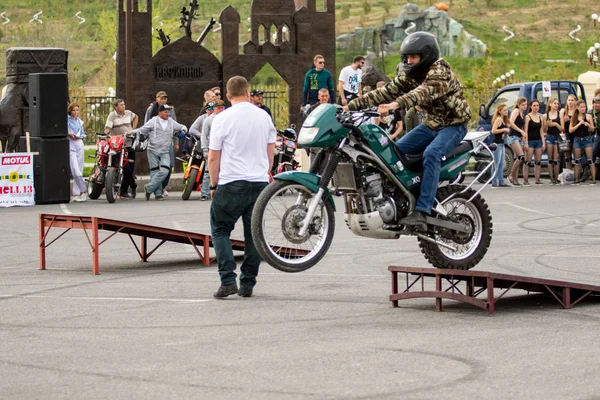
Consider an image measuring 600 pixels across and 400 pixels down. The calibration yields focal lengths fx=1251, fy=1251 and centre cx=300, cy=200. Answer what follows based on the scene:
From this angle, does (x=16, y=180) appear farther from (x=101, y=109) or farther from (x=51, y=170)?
(x=101, y=109)

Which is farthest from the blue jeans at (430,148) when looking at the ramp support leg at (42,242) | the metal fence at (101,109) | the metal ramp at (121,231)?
the metal fence at (101,109)

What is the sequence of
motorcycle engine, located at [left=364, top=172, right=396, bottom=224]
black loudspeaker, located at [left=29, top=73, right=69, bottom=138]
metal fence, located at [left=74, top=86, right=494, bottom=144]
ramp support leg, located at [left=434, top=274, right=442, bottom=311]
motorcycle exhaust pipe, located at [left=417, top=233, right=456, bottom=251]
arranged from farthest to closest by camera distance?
metal fence, located at [left=74, top=86, right=494, bottom=144]
black loudspeaker, located at [left=29, top=73, right=69, bottom=138]
motorcycle exhaust pipe, located at [left=417, top=233, right=456, bottom=251]
motorcycle engine, located at [left=364, top=172, right=396, bottom=224]
ramp support leg, located at [left=434, top=274, right=442, bottom=311]

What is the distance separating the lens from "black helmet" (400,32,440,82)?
426 inches

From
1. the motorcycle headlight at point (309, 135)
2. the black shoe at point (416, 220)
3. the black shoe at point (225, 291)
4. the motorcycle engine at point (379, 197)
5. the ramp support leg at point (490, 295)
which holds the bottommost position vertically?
the black shoe at point (225, 291)

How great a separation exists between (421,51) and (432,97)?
41cm

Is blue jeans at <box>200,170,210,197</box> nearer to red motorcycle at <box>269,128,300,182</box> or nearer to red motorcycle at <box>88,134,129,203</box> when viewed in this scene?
red motorcycle at <box>269,128,300,182</box>

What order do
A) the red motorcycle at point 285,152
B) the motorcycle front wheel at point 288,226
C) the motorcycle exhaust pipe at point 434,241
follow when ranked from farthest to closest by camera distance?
1. the red motorcycle at point 285,152
2. the motorcycle exhaust pipe at point 434,241
3. the motorcycle front wheel at point 288,226

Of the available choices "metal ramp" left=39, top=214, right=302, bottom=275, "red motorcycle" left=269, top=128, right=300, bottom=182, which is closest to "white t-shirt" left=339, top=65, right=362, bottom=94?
"red motorcycle" left=269, top=128, right=300, bottom=182

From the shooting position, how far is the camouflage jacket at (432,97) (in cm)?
1073

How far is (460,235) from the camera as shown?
1152 cm

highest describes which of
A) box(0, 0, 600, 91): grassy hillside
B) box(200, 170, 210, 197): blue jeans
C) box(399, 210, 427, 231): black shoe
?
box(0, 0, 600, 91): grassy hillside

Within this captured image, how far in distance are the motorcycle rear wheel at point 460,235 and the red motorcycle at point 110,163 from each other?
1214cm

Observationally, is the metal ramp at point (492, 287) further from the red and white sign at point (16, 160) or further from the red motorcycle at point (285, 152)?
the red and white sign at point (16, 160)

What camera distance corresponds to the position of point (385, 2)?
105750 millimetres
